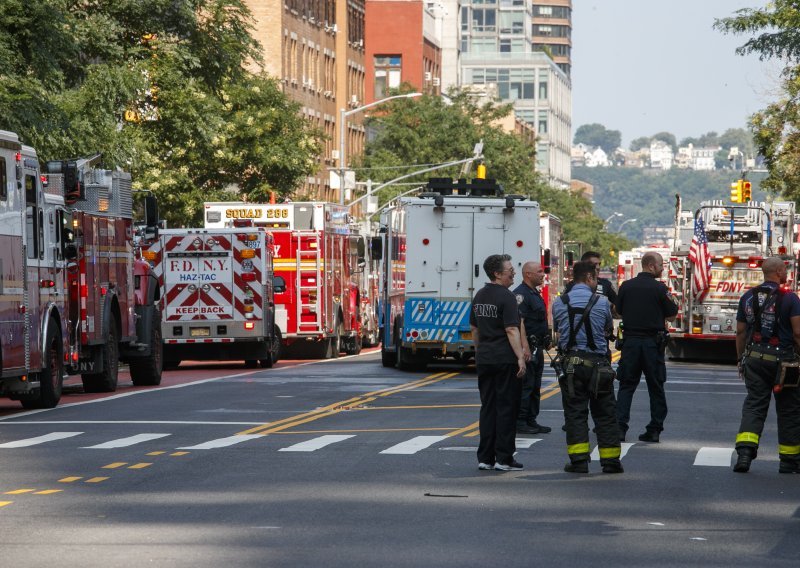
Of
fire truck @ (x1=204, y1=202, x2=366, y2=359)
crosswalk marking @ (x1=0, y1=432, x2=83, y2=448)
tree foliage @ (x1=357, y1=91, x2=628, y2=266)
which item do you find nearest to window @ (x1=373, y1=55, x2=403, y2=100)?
tree foliage @ (x1=357, y1=91, x2=628, y2=266)

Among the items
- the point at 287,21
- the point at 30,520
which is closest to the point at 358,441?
the point at 30,520

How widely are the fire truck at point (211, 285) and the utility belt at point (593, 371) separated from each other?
2074 cm

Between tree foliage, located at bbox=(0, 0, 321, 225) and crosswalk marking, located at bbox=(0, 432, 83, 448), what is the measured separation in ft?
35.8

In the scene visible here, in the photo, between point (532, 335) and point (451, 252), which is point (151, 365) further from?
point (532, 335)

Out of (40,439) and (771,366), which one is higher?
(771,366)

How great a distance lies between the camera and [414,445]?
18.5m

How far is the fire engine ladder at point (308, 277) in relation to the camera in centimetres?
3994

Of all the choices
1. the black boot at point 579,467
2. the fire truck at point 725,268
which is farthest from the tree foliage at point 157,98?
the black boot at point 579,467

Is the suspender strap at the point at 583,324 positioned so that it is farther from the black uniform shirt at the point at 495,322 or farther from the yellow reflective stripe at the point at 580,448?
the yellow reflective stripe at the point at 580,448

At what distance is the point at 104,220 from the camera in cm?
2758

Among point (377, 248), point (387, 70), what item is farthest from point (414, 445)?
point (387, 70)

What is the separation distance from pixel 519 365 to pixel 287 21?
220 ft

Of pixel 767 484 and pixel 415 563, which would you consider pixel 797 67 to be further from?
pixel 415 563

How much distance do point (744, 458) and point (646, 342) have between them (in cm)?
326
